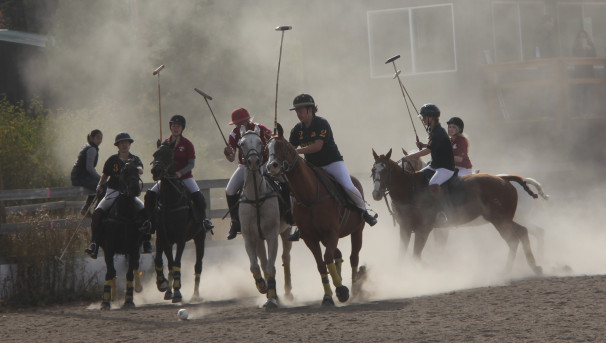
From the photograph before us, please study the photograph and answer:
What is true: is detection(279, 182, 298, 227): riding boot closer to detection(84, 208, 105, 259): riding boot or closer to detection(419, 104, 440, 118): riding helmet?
detection(419, 104, 440, 118): riding helmet

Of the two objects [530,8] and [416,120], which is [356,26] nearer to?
[416,120]

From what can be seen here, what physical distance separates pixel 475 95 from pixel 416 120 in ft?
5.79

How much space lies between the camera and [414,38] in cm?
2636

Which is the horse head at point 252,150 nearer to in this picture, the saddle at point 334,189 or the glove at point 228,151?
the saddle at point 334,189

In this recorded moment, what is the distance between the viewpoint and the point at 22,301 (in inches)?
546

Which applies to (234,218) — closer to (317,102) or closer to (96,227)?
(96,227)

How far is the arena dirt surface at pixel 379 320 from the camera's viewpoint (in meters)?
8.64

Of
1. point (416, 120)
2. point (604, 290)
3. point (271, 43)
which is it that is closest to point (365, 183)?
point (416, 120)

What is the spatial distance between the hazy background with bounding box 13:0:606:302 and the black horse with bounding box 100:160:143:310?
166 cm

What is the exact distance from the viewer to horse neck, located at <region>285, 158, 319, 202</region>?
11.3m

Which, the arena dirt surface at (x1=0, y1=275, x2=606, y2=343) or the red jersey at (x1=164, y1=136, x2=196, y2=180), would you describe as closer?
the arena dirt surface at (x1=0, y1=275, x2=606, y2=343)

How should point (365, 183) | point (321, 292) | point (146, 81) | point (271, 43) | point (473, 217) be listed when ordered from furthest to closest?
point (146, 81) < point (271, 43) < point (365, 183) < point (473, 217) < point (321, 292)

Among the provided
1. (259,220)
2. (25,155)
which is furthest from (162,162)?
(25,155)

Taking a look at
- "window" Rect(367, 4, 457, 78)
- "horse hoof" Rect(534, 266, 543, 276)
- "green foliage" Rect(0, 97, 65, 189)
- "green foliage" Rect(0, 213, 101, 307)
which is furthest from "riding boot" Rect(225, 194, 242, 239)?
"window" Rect(367, 4, 457, 78)
